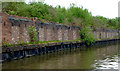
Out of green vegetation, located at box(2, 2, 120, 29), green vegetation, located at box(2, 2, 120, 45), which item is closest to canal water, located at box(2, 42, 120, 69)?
green vegetation, located at box(2, 2, 120, 45)

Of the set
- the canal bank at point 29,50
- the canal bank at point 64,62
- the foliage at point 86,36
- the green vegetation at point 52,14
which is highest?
the green vegetation at point 52,14

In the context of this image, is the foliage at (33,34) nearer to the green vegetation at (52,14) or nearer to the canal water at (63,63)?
the green vegetation at (52,14)

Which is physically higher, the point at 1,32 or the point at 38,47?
the point at 1,32

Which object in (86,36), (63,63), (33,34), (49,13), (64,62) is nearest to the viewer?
(63,63)

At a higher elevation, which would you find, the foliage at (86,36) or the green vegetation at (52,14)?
the green vegetation at (52,14)

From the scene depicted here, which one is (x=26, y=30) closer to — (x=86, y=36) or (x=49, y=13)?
(x=49, y=13)

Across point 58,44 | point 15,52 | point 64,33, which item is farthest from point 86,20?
point 15,52

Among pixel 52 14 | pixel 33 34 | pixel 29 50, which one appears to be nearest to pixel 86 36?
pixel 52 14

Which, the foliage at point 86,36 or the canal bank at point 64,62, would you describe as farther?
the foliage at point 86,36

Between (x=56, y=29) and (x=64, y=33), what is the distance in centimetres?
233

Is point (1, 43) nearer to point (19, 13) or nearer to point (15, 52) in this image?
point (15, 52)

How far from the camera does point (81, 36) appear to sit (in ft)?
91.0

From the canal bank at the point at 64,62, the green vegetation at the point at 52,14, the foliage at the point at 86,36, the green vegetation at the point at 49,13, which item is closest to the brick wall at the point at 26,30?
the green vegetation at the point at 52,14

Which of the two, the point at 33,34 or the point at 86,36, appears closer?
the point at 33,34
